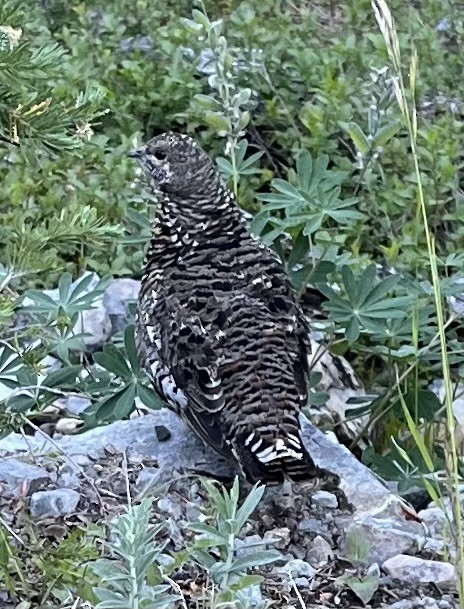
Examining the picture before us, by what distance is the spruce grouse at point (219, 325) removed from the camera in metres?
4.17

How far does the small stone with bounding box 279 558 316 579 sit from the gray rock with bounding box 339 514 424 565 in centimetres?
16

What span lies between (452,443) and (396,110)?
191 inches

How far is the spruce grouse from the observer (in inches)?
164

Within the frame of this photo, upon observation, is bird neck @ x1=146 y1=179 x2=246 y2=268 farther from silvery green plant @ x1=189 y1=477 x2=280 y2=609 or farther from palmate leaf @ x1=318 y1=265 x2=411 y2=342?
silvery green plant @ x1=189 y1=477 x2=280 y2=609

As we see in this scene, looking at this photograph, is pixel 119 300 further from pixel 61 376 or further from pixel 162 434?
pixel 162 434

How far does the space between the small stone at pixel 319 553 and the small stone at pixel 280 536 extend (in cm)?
8

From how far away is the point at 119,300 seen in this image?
249 inches

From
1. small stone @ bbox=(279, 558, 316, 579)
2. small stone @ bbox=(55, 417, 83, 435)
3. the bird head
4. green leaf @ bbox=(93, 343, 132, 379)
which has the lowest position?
small stone @ bbox=(55, 417, 83, 435)

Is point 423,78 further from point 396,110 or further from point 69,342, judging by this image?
point 69,342

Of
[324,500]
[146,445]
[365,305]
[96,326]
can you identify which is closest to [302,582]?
[324,500]

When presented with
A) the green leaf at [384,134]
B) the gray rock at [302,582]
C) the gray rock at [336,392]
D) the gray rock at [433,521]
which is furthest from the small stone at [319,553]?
the green leaf at [384,134]

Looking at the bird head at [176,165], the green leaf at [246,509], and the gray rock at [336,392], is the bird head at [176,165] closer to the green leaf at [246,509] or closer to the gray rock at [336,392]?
the gray rock at [336,392]

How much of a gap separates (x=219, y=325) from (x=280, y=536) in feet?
2.57

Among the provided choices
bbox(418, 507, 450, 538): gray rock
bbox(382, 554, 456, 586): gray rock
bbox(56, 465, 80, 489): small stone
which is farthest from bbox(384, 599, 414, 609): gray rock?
bbox(56, 465, 80, 489): small stone
